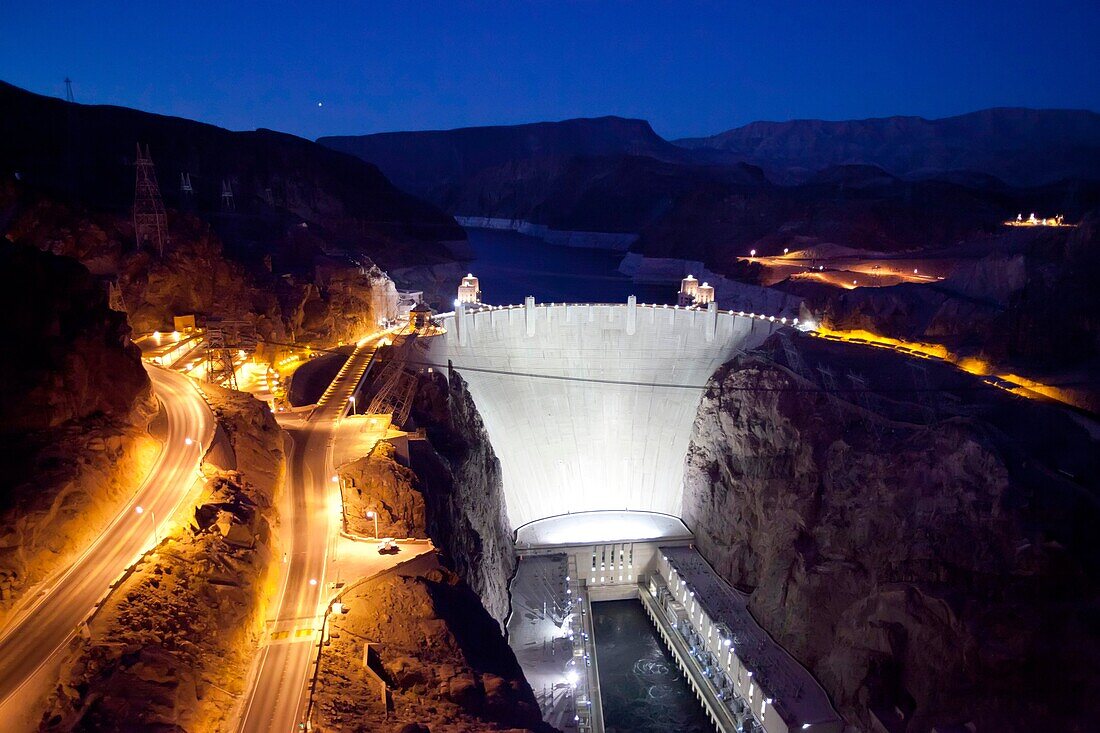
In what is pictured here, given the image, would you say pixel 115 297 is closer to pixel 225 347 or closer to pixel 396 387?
pixel 225 347

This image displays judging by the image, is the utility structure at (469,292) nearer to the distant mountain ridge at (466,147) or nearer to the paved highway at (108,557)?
the paved highway at (108,557)

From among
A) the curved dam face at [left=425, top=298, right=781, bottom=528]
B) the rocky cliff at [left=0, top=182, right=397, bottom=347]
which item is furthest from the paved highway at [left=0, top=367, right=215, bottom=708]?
the curved dam face at [left=425, top=298, right=781, bottom=528]

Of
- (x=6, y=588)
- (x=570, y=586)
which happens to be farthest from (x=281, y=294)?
(x=6, y=588)

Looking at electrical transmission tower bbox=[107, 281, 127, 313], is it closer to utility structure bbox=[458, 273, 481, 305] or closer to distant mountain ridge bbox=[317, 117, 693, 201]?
utility structure bbox=[458, 273, 481, 305]

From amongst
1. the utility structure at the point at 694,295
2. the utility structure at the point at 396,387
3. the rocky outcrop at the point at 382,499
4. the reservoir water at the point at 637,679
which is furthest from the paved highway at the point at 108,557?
the utility structure at the point at 694,295

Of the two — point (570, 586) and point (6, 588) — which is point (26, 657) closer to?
point (6, 588)
